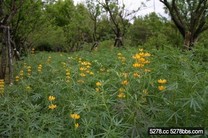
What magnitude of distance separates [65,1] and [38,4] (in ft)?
71.7

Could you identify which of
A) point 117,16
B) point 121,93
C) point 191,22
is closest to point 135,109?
point 121,93

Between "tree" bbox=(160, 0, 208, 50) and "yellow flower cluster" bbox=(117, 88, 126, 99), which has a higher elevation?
"tree" bbox=(160, 0, 208, 50)

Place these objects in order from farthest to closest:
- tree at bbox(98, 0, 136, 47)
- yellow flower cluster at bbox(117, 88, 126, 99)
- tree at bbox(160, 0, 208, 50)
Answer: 1. tree at bbox(98, 0, 136, 47)
2. tree at bbox(160, 0, 208, 50)
3. yellow flower cluster at bbox(117, 88, 126, 99)

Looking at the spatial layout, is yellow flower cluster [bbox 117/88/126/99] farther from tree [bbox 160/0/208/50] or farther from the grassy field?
tree [bbox 160/0/208/50]

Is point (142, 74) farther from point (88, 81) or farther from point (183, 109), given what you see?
point (88, 81)

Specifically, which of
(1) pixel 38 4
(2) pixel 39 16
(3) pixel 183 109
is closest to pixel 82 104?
(3) pixel 183 109

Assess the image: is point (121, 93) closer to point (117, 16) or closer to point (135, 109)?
point (135, 109)

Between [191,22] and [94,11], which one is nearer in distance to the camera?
[191,22]

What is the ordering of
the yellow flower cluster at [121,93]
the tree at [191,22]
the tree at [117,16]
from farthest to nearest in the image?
the tree at [117,16] < the tree at [191,22] < the yellow flower cluster at [121,93]

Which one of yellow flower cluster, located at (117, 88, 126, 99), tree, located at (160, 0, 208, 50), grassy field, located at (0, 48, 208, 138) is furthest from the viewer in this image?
tree, located at (160, 0, 208, 50)

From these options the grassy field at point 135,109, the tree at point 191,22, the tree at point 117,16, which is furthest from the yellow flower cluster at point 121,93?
the tree at point 117,16

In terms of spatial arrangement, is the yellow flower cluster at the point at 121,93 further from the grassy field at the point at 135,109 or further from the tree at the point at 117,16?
the tree at the point at 117,16

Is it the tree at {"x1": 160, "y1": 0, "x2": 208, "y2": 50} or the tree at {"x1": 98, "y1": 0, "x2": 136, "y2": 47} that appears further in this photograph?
the tree at {"x1": 98, "y1": 0, "x2": 136, "y2": 47}

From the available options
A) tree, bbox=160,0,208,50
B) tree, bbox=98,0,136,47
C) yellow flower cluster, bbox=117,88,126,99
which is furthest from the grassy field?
tree, bbox=98,0,136,47
